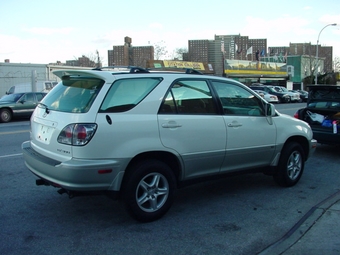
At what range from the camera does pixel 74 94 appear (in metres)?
4.54

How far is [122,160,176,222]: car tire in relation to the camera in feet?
14.3

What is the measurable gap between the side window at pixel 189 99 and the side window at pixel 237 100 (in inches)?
8.8

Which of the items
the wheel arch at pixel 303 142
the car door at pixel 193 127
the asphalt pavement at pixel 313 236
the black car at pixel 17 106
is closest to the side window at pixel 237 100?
the car door at pixel 193 127

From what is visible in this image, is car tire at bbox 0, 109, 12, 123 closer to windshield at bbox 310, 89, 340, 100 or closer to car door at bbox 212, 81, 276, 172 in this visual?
windshield at bbox 310, 89, 340, 100

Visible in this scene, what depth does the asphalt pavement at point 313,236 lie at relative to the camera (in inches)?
154

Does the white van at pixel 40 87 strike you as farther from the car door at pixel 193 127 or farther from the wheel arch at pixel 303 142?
the car door at pixel 193 127

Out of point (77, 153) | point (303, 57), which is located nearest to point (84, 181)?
point (77, 153)

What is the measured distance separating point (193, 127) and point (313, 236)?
1.88 metres

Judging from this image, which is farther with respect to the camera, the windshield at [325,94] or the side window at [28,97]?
the side window at [28,97]

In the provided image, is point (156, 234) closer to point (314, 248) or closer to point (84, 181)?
point (84, 181)

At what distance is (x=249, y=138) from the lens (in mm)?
5465

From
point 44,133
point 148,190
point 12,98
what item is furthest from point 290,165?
point 12,98

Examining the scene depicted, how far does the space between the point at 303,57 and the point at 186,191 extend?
67.7 m

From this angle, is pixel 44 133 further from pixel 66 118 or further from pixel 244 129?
pixel 244 129
